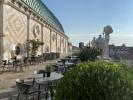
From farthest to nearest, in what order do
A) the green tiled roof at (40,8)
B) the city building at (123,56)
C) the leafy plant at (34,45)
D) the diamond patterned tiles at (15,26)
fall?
the green tiled roof at (40,8) < the leafy plant at (34,45) < the diamond patterned tiles at (15,26) < the city building at (123,56)

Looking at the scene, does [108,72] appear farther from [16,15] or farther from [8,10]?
[16,15]

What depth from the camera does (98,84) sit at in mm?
4707

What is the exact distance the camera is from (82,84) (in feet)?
15.5

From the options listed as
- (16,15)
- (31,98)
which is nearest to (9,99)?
(31,98)

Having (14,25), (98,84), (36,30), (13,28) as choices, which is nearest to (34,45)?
(14,25)

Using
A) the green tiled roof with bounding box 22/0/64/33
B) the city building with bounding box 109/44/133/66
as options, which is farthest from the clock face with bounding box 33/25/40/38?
the city building with bounding box 109/44/133/66

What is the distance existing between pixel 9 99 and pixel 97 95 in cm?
604

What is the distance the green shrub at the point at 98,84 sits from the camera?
4652mm

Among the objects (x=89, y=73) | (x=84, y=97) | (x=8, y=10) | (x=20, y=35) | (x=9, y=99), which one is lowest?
(x=9, y=99)

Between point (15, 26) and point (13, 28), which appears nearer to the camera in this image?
point (13, 28)

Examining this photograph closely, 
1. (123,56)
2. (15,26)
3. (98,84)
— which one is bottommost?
(98,84)

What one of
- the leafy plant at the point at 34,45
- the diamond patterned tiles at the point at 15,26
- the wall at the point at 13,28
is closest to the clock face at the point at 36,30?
the diamond patterned tiles at the point at 15,26

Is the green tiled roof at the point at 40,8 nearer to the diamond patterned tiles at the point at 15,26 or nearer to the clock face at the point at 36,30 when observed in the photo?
the clock face at the point at 36,30

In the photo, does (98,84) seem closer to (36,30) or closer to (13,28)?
(13,28)
